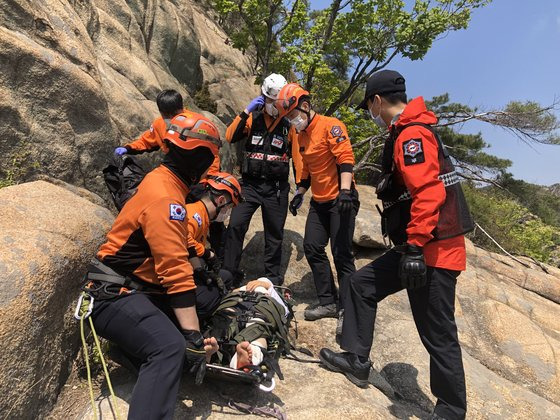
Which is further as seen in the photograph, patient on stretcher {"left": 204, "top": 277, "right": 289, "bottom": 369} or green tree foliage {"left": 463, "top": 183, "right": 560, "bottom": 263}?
green tree foliage {"left": 463, "top": 183, "right": 560, "bottom": 263}

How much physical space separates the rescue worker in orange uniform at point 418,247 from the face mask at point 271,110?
208cm

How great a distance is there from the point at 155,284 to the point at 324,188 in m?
3.08

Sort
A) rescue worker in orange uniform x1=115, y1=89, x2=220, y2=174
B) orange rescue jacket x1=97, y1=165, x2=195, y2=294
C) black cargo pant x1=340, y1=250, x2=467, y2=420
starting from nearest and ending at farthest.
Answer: orange rescue jacket x1=97, y1=165, x2=195, y2=294, black cargo pant x1=340, y1=250, x2=467, y2=420, rescue worker in orange uniform x1=115, y1=89, x2=220, y2=174

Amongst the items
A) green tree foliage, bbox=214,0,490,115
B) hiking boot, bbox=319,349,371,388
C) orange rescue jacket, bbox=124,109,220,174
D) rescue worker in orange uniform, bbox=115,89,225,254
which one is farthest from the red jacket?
green tree foliage, bbox=214,0,490,115

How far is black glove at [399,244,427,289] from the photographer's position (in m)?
3.35

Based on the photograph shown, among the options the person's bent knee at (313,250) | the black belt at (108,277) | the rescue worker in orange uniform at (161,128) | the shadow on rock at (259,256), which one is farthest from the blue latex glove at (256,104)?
the black belt at (108,277)

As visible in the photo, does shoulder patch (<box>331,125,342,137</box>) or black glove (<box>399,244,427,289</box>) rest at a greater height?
shoulder patch (<box>331,125,342,137</box>)

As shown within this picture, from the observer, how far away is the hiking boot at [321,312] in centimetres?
555

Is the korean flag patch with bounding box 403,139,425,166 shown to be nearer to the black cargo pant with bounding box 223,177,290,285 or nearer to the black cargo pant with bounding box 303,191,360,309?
the black cargo pant with bounding box 303,191,360,309

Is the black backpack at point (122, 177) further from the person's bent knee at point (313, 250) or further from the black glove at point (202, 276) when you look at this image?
the person's bent knee at point (313, 250)

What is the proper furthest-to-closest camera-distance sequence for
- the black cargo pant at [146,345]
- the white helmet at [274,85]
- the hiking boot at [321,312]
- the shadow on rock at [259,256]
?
the shadow on rock at [259,256] → the white helmet at [274,85] → the hiking boot at [321,312] → the black cargo pant at [146,345]

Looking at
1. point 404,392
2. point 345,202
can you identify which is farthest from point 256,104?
point 404,392

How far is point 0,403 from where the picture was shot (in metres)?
2.49

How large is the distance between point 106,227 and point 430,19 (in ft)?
47.1
